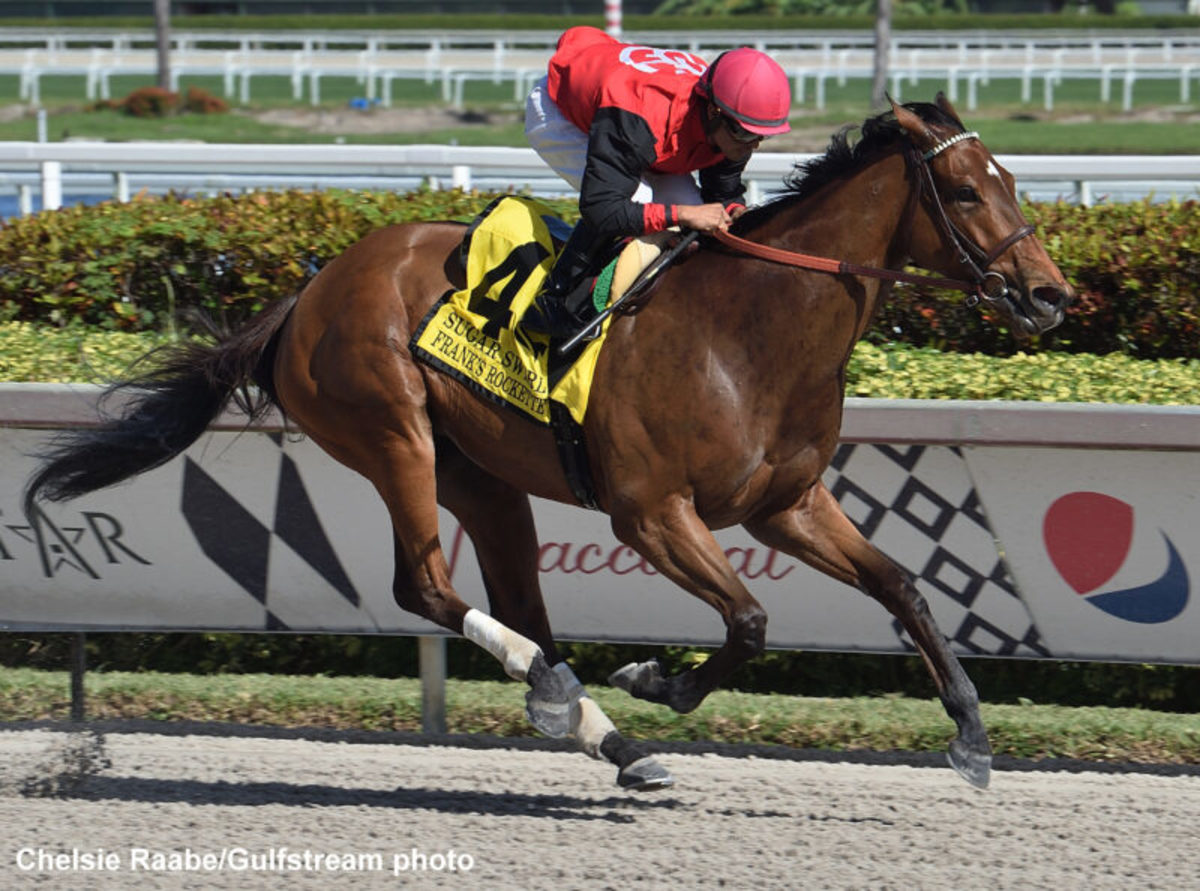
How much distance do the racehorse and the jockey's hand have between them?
11cm

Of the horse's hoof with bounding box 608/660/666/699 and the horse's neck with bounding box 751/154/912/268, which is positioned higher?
the horse's neck with bounding box 751/154/912/268

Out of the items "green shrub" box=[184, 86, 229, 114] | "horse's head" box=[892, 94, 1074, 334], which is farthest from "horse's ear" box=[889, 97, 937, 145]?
"green shrub" box=[184, 86, 229, 114]

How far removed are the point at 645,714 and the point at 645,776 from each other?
953 millimetres

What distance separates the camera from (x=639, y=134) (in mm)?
4172

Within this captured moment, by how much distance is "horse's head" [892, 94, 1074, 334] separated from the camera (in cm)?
395

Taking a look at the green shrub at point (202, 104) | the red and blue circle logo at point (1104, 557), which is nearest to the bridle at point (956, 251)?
the red and blue circle logo at point (1104, 557)

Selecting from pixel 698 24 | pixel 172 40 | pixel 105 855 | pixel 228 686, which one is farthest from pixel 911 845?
pixel 698 24

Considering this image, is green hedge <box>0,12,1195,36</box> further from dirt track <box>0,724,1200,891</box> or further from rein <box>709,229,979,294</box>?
rein <box>709,229,979,294</box>

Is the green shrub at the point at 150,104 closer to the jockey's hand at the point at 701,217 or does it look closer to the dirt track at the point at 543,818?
the dirt track at the point at 543,818

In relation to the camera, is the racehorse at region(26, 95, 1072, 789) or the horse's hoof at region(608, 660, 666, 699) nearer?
the racehorse at region(26, 95, 1072, 789)

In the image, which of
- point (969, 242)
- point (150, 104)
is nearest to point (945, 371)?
point (969, 242)

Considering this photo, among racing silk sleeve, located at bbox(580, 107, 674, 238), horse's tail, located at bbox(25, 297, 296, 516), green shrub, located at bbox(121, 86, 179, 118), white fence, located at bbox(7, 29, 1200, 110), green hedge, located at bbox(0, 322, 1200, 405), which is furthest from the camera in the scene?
white fence, located at bbox(7, 29, 1200, 110)

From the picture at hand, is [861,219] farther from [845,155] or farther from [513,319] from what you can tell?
[513,319]

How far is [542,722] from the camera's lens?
14.4 ft
